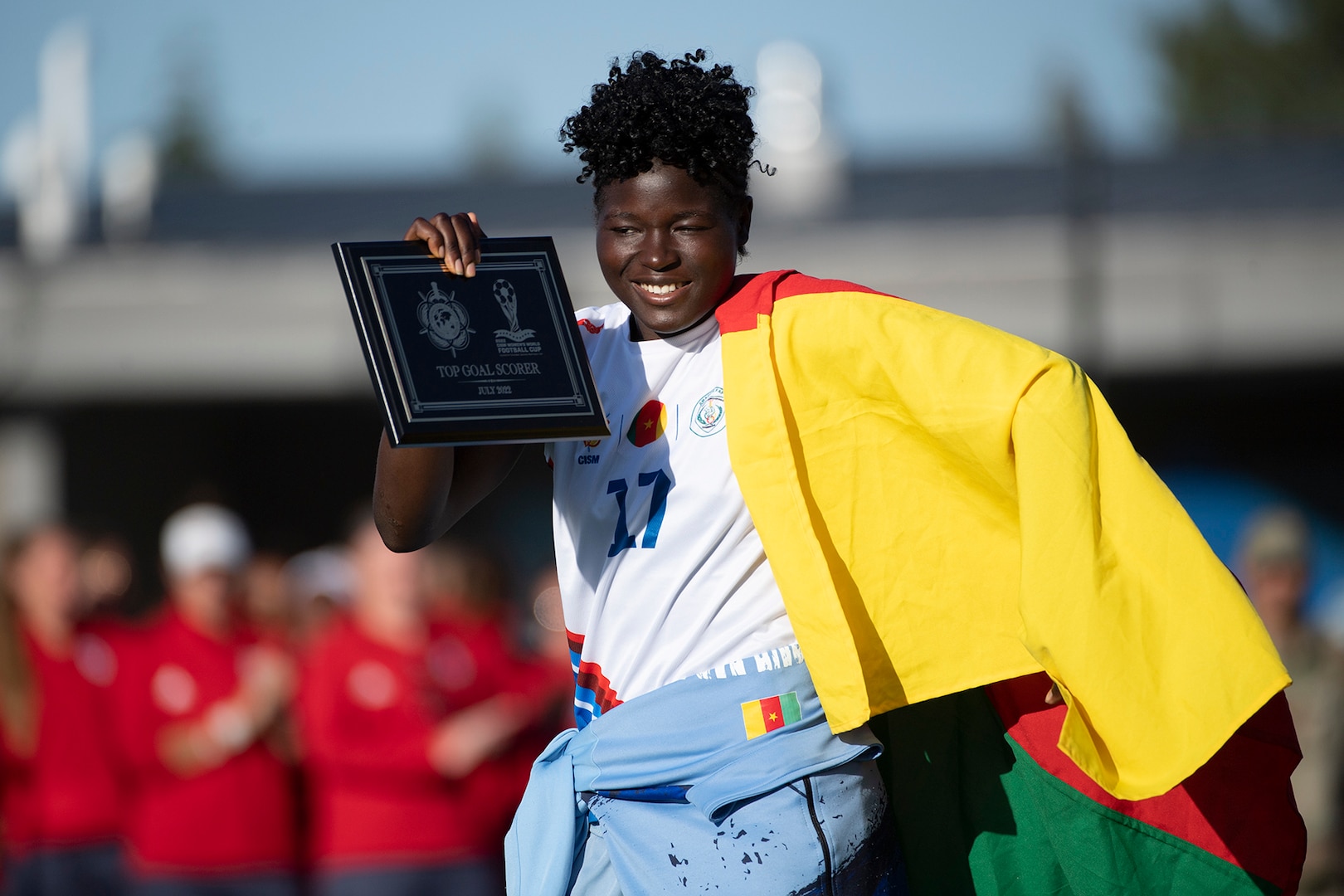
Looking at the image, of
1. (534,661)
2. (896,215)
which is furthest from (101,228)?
(534,661)

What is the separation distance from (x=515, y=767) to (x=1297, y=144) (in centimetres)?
1427

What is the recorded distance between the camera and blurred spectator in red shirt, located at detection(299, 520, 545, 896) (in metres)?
5.94

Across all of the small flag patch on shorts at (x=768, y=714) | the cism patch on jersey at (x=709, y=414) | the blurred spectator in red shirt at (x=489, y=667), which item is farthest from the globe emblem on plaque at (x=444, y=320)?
the blurred spectator in red shirt at (x=489, y=667)

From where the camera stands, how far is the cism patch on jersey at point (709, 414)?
2.61 metres

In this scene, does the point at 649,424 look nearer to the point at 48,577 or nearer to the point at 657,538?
the point at 657,538

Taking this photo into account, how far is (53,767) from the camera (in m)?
6.47

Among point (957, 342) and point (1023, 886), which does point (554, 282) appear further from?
point (1023, 886)

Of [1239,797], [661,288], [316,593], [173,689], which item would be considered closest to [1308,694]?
[1239,797]

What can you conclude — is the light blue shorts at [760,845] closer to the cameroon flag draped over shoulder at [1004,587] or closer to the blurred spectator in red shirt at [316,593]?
the cameroon flag draped over shoulder at [1004,587]

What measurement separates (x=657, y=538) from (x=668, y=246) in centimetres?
53

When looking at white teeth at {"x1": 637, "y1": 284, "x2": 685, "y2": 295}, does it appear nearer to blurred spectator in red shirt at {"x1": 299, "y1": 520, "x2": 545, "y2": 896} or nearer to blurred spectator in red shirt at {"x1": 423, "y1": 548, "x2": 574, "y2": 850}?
blurred spectator in red shirt at {"x1": 299, "y1": 520, "x2": 545, "y2": 896}

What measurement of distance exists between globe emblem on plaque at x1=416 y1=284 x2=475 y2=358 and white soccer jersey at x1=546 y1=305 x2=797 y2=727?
0.33m

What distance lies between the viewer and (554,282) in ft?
8.68

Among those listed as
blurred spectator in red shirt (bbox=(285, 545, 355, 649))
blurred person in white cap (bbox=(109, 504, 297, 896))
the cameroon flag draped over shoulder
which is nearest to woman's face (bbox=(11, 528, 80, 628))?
blurred person in white cap (bbox=(109, 504, 297, 896))
